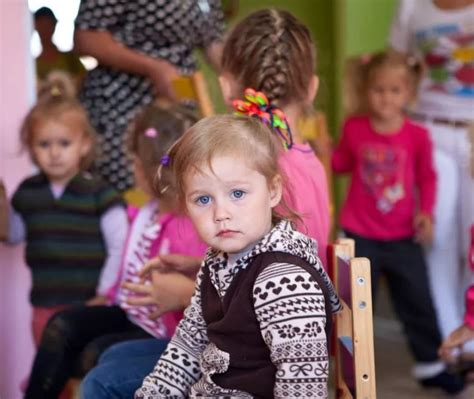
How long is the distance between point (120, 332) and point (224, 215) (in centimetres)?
92

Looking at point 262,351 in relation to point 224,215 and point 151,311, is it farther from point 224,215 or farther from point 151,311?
point 151,311

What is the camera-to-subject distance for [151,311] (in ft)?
7.64

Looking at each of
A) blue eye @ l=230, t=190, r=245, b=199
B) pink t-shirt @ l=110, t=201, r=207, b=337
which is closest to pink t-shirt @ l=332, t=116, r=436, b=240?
pink t-shirt @ l=110, t=201, r=207, b=337

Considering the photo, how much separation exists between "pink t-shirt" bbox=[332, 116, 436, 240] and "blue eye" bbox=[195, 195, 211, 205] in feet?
5.51

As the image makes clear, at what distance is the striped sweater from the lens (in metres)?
2.74

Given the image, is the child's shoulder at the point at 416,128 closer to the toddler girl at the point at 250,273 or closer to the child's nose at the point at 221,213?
the toddler girl at the point at 250,273

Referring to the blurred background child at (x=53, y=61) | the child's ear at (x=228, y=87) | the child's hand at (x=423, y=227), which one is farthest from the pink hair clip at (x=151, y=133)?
the blurred background child at (x=53, y=61)

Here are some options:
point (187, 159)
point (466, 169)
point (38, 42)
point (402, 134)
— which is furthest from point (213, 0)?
point (38, 42)

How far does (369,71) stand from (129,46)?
964mm

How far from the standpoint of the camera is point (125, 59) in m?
2.90

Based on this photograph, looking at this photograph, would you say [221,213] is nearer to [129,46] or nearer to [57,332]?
[57,332]

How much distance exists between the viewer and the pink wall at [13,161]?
9.66ft

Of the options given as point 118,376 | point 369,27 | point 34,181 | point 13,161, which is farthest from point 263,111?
point 369,27

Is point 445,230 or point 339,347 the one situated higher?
point 339,347
